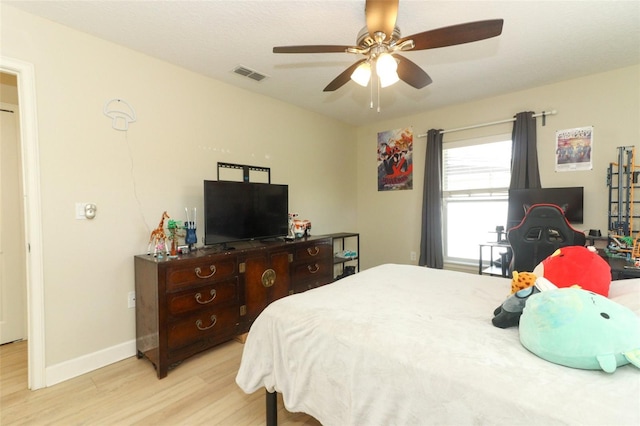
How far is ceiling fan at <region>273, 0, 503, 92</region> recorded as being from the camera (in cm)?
154

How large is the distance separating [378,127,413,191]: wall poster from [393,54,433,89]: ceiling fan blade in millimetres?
2233

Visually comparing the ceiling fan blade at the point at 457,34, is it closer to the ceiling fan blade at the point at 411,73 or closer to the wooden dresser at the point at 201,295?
the ceiling fan blade at the point at 411,73

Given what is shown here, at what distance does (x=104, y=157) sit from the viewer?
234cm

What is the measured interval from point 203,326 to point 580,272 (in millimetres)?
2458

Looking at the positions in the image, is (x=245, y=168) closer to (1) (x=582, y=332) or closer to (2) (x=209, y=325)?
(2) (x=209, y=325)

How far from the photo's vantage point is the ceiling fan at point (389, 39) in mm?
1542

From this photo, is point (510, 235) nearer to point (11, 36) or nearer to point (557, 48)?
point (557, 48)

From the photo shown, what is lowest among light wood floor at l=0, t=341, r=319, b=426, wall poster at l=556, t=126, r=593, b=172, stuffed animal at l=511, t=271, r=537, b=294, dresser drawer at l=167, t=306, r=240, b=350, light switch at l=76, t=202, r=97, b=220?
light wood floor at l=0, t=341, r=319, b=426

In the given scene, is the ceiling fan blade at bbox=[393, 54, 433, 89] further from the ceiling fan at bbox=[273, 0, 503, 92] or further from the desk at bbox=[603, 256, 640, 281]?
the desk at bbox=[603, 256, 640, 281]

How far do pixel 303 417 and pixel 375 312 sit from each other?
2.83 feet

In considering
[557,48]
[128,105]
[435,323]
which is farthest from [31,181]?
[557,48]

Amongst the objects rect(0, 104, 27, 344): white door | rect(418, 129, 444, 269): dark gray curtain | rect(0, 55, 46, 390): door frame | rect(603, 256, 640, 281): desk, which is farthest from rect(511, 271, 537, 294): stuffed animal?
rect(0, 104, 27, 344): white door

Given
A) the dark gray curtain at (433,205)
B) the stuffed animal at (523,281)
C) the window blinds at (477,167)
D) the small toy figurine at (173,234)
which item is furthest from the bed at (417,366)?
the window blinds at (477,167)

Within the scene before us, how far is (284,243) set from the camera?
3051 mm
